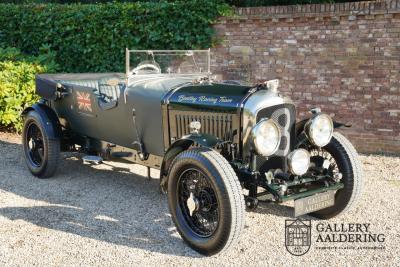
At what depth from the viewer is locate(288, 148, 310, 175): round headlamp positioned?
12.6 ft

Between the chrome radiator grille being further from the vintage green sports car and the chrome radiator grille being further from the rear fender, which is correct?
the rear fender

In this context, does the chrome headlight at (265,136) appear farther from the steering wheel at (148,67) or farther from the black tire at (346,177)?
the steering wheel at (148,67)

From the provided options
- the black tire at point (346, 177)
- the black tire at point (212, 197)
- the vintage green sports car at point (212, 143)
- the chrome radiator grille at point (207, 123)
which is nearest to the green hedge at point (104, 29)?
the vintage green sports car at point (212, 143)

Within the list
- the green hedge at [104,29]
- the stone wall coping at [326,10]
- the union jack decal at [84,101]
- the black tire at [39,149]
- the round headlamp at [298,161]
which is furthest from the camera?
the green hedge at [104,29]

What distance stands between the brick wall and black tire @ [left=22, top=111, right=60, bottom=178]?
3339 mm

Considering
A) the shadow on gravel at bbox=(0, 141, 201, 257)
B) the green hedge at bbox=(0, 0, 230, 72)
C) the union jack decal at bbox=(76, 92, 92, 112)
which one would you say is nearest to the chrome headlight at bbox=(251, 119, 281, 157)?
the shadow on gravel at bbox=(0, 141, 201, 257)

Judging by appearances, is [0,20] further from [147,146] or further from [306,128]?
[306,128]

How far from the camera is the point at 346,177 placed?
430 cm

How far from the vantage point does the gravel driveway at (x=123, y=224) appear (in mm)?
3686

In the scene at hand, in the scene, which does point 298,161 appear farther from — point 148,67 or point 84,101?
point 84,101

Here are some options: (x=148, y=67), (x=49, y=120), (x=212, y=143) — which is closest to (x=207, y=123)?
(x=212, y=143)

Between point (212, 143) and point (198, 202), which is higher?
point (212, 143)

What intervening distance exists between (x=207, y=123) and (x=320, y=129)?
100 centimetres

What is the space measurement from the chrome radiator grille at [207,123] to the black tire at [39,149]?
185 cm
